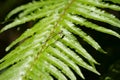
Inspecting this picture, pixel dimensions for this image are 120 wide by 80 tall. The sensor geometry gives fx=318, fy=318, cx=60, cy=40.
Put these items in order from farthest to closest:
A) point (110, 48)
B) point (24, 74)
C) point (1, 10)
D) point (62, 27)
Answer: point (1, 10), point (110, 48), point (62, 27), point (24, 74)

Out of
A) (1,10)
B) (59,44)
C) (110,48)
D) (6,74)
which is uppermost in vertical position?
(1,10)

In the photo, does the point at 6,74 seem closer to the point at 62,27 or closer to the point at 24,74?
the point at 24,74

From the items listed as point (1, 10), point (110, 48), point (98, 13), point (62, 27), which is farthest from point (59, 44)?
point (1, 10)

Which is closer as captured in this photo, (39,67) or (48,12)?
(39,67)

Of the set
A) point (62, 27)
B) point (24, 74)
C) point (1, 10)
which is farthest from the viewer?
point (1, 10)

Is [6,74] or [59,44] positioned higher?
[59,44]

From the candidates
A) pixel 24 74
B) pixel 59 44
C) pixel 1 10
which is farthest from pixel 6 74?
pixel 1 10

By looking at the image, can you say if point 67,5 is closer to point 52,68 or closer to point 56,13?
point 56,13
